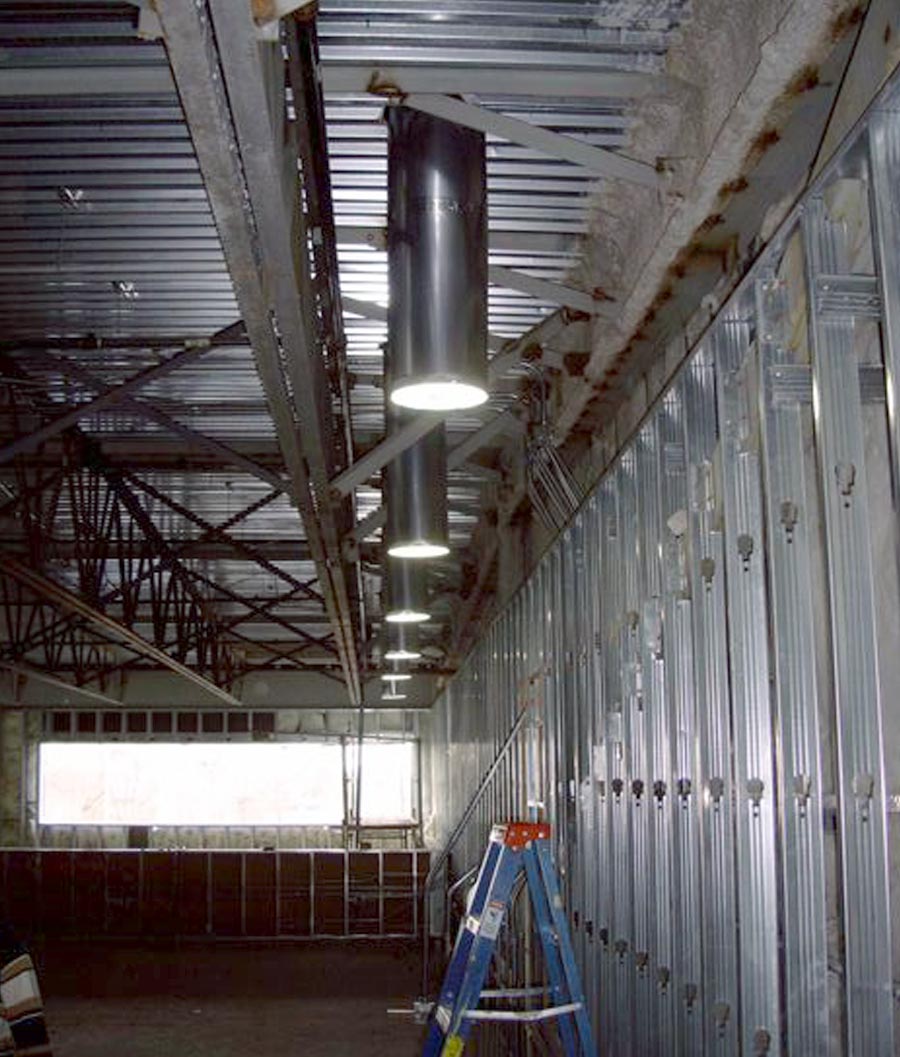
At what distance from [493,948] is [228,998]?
9824mm

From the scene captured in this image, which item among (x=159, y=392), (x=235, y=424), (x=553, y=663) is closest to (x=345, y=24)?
(x=553, y=663)

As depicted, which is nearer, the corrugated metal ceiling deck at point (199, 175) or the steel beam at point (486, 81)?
the corrugated metal ceiling deck at point (199, 175)

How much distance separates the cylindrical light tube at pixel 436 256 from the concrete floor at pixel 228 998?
349 inches

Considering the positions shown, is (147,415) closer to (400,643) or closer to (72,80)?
Result: (72,80)

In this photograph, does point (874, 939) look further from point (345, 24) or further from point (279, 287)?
point (345, 24)

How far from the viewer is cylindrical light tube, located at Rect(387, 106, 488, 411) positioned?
544 cm

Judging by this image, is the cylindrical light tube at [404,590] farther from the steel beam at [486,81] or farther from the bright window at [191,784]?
the bright window at [191,784]

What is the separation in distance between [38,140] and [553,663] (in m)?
4.53

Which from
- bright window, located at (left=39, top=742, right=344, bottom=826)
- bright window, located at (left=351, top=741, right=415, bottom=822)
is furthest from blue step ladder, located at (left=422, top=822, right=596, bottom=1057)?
bright window, located at (left=351, top=741, right=415, bottom=822)

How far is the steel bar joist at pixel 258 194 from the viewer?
3.28 meters

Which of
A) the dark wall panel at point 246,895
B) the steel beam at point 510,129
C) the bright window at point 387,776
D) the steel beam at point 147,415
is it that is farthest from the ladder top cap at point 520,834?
the bright window at point 387,776

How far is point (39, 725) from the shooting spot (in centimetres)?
2975

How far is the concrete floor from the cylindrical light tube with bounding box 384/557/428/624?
426 centimetres

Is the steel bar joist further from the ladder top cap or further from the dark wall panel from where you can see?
the dark wall panel
